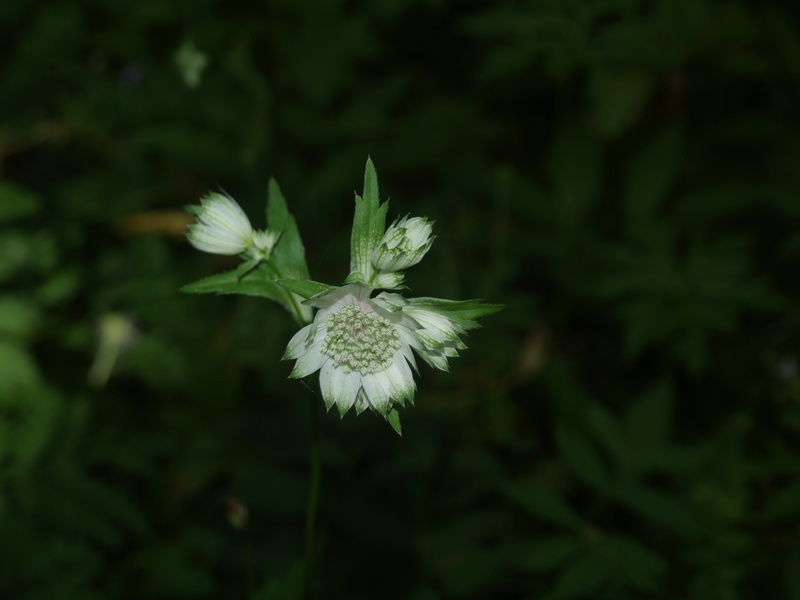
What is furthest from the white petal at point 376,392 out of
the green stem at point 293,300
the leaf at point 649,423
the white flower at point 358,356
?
the leaf at point 649,423

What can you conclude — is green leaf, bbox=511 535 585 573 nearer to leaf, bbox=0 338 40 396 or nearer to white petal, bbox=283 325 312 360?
white petal, bbox=283 325 312 360

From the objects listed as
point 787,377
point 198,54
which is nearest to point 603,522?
point 787,377

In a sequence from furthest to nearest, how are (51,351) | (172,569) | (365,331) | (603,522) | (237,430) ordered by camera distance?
(51,351) → (603,522) → (237,430) → (172,569) → (365,331)

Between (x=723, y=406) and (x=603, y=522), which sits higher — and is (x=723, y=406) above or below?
above

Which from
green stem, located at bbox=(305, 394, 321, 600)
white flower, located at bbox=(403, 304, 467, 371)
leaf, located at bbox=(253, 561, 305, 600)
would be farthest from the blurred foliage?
white flower, located at bbox=(403, 304, 467, 371)

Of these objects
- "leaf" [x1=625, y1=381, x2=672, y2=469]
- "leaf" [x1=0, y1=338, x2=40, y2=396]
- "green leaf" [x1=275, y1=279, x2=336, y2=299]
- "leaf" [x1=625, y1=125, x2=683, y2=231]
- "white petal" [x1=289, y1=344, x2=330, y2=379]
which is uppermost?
"leaf" [x1=625, y1=125, x2=683, y2=231]

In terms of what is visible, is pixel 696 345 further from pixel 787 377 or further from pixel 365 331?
pixel 365 331

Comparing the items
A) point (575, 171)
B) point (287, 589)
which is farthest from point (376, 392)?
point (575, 171)
